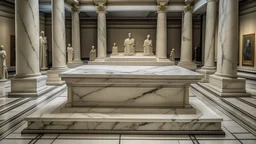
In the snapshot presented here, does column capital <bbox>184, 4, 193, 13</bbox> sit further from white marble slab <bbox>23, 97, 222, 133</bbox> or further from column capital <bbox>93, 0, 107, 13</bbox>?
white marble slab <bbox>23, 97, 222, 133</bbox>

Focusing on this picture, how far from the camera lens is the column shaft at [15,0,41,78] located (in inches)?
276

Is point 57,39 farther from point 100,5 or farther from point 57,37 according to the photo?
point 100,5

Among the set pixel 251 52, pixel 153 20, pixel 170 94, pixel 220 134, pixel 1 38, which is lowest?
pixel 220 134

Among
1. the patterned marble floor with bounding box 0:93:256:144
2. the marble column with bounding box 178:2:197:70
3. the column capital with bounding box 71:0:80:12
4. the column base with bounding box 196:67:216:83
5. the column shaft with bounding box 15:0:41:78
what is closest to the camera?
the patterned marble floor with bounding box 0:93:256:144

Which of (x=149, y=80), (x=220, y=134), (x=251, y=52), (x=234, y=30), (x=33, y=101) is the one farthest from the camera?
(x=251, y=52)

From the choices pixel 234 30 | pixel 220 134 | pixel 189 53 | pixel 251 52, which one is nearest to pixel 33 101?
pixel 220 134

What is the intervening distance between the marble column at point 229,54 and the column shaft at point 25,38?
5778 millimetres

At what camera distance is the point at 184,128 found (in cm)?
404

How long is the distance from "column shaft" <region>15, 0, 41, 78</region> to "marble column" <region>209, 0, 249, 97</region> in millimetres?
5778

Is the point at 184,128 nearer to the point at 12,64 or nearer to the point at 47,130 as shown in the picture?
the point at 47,130

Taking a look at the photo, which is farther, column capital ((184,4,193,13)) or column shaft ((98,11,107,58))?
column shaft ((98,11,107,58))

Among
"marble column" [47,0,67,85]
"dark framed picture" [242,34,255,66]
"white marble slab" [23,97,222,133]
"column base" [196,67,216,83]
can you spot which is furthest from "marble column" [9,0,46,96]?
"dark framed picture" [242,34,255,66]

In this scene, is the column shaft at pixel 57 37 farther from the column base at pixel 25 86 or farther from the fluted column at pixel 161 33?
the fluted column at pixel 161 33

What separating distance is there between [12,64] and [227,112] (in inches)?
546
